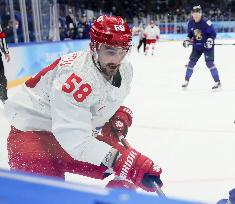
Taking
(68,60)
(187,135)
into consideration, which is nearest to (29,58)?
(187,135)

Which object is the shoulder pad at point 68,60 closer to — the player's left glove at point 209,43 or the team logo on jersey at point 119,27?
the team logo on jersey at point 119,27

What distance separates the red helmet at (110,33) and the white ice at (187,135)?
57 cm

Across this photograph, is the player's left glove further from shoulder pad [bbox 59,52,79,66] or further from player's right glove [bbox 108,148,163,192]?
player's right glove [bbox 108,148,163,192]

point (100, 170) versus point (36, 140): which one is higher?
point (36, 140)

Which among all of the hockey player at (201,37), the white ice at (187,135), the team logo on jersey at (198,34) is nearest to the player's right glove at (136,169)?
the white ice at (187,135)

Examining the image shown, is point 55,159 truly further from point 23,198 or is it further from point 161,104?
point 161,104

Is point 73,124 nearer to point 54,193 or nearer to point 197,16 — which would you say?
point 54,193

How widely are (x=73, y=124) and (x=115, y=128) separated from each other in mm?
430

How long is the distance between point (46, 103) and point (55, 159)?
8.9 inches

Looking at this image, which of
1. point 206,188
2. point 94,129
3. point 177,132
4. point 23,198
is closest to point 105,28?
point 94,129

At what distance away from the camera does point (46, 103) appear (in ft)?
4.67

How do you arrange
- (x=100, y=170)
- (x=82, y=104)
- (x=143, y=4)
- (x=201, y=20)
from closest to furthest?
(x=82, y=104) < (x=100, y=170) < (x=201, y=20) < (x=143, y=4)

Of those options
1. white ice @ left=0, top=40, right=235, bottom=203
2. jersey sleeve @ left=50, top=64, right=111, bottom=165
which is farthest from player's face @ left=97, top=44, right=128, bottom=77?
white ice @ left=0, top=40, right=235, bottom=203

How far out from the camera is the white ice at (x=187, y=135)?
2154 mm
